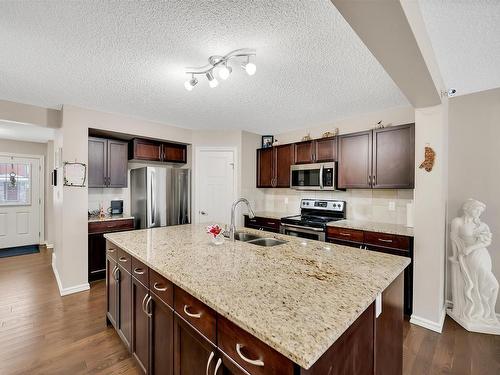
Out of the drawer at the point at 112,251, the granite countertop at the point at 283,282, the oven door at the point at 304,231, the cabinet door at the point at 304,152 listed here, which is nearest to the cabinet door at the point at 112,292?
the drawer at the point at 112,251

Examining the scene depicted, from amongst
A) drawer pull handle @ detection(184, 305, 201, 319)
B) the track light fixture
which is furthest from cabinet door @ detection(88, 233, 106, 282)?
drawer pull handle @ detection(184, 305, 201, 319)

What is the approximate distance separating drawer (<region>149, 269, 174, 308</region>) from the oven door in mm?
2252

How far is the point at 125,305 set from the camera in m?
1.91

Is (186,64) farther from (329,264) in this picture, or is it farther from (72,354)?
(72,354)

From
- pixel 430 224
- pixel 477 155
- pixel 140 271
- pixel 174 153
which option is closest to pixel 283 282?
pixel 140 271

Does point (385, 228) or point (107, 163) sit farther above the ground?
point (107, 163)

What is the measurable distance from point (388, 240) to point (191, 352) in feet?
7.64

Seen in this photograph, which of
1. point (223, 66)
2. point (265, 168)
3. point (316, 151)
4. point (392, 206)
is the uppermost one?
point (223, 66)

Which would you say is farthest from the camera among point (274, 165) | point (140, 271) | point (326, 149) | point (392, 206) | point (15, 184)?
point (15, 184)

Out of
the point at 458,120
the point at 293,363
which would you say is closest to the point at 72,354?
the point at 293,363

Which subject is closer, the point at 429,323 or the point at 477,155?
the point at 429,323

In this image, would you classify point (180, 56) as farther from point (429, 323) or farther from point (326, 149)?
point (429, 323)

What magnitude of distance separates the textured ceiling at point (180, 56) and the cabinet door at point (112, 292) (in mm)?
1749

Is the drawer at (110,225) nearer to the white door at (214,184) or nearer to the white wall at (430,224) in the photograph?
the white door at (214,184)
